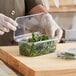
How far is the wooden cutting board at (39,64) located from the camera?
2.80 ft

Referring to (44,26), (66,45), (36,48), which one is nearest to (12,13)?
(44,26)

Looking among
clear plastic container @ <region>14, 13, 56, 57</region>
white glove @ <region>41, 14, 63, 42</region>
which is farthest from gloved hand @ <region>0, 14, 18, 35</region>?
white glove @ <region>41, 14, 63, 42</region>

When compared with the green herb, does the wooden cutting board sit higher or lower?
lower

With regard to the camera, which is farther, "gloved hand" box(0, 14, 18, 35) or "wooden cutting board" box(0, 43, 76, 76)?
"gloved hand" box(0, 14, 18, 35)

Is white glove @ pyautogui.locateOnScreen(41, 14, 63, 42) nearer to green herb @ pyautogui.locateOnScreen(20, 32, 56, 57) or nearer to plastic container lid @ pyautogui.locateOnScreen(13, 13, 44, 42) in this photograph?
plastic container lid @ pyautogui.locateOnScreen(13, 13, 44, 42)

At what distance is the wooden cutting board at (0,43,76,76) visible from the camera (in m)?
0.85

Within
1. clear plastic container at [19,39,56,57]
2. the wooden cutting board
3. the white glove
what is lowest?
the wooden cutting board

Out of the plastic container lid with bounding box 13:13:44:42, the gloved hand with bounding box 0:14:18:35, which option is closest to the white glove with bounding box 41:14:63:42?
the plastic container lid with bounding box 13:13:44:42

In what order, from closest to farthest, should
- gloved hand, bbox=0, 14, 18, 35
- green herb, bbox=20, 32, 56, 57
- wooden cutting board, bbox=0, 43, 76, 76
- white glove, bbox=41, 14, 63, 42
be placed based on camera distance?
wooden cutting board, bbox=0, 43, 76, 76
green herb, bbox=20, 32, 56, 57
gloved hand, bbox=0, 14, 18, 35
white glove, bbox=41, 14, 63, 42

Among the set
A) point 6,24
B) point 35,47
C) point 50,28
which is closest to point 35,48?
point 35,47

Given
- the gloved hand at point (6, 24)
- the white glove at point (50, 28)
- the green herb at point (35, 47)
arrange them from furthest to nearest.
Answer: the white glove at point (50, 28) → the gloved hand at point (6, 24) → the green herb at point (35, 47)

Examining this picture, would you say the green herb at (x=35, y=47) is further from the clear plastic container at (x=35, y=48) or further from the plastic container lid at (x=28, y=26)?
the plastic container lid at (x=28, y=26)

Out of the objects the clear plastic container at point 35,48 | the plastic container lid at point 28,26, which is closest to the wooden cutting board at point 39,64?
the clear plastic container at point 35,48

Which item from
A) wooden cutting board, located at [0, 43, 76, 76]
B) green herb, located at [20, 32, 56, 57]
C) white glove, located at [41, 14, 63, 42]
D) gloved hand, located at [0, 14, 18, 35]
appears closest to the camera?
wooden cutting board, located at [0, 43, 76, 76]
